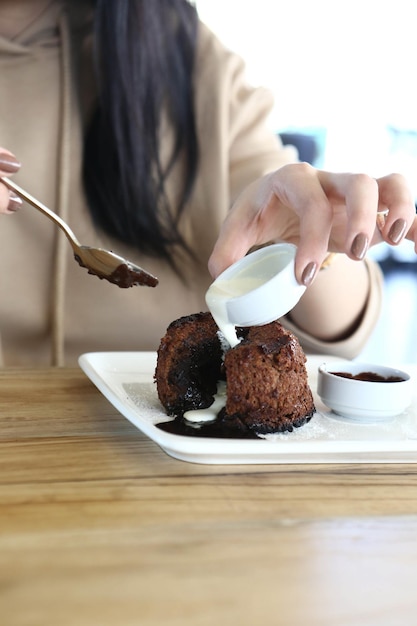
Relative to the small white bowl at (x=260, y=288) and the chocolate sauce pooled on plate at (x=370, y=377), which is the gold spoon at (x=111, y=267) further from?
the chocolate sauce pooled on plate at (x=370, y=377)

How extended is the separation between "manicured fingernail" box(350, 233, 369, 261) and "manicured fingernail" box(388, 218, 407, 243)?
0.26 ft

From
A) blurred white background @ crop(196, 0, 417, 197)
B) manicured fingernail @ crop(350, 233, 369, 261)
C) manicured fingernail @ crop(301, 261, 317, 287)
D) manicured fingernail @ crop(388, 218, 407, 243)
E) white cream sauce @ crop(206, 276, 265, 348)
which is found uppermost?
blurred white background @ crop(196, 0, 417, 197)

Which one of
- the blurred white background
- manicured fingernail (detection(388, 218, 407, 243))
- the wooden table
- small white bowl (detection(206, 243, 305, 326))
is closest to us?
the wooden table

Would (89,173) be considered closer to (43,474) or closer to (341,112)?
(43,474)

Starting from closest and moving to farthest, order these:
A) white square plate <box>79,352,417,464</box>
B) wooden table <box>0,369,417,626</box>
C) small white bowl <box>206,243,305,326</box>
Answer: wooden table <box>0,369,417,626</box>
white square plate <box>79,352,417,464</box>
small white bowl <box>206,243,305,326</box>

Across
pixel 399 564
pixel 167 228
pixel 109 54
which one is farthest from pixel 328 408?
pixel 109 54

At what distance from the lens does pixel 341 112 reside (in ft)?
12.6

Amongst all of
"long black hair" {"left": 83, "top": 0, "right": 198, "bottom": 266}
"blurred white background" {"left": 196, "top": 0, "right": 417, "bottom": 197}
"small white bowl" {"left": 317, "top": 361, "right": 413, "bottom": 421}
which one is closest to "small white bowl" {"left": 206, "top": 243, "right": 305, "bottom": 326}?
"small white bowl" {"left": 317, "top": 361, "right": 413, "bottom": 421}

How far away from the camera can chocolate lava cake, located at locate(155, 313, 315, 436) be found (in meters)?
0.86

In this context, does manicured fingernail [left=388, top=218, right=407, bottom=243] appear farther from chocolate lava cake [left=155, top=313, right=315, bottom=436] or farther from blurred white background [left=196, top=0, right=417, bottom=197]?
blurred white background [left=196, top=0, right=417, bottom=197]

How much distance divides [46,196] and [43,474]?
1.10m

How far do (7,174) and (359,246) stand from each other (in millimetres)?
545

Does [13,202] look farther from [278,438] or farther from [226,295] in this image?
[278,438]

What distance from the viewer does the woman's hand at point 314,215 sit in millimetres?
918
